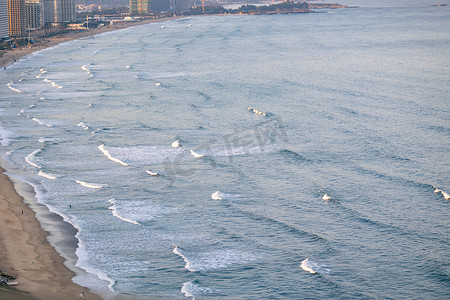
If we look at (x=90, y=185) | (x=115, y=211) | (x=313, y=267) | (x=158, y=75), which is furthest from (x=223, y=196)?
(x=158, y=75)

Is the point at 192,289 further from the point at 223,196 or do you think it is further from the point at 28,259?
the point at 223,196

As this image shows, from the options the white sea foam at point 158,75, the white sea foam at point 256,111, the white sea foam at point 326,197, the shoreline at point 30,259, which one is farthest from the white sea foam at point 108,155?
the white sea foam at point 158,75

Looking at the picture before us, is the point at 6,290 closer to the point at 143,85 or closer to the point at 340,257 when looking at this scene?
the point at 340,257

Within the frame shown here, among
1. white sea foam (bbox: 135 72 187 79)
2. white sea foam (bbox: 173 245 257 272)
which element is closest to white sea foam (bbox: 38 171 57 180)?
white sea foam (bbox: 173 245 257 272)

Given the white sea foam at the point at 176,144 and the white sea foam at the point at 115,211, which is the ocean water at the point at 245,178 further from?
the white sea foam at the point at 176,144

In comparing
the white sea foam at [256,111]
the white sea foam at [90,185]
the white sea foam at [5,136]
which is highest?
the white sea foam at [256,111]

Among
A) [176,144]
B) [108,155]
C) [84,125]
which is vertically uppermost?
[84,125]

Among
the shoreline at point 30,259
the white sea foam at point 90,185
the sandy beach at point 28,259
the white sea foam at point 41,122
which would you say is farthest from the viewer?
the white sea foam at point 41,122

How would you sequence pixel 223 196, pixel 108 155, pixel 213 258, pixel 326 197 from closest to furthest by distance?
pixel 213 258 < pixel 326 197 < pixel 223 196 < pixel 108 155
